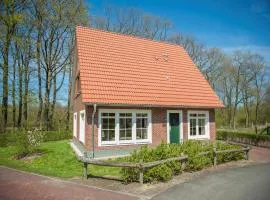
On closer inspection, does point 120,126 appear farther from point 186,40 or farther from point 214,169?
point 186,40

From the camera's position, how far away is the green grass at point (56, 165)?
12.9 meters

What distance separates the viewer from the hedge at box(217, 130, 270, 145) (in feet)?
77.7

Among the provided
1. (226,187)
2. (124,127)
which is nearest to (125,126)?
(124,127)

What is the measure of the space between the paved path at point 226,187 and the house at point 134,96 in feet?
19.5

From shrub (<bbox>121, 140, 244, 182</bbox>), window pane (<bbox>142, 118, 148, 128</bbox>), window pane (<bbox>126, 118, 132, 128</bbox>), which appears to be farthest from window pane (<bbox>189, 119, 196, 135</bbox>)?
shrub (<bbox>121, 140, 244, 182</bbox>)

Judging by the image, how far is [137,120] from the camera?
57.1ft

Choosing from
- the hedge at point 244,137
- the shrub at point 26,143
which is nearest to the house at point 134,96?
the shrub at point 26,143

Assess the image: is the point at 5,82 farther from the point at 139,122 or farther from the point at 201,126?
the point at 201,126

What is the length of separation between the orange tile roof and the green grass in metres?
3.69

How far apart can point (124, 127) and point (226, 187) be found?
323 inches

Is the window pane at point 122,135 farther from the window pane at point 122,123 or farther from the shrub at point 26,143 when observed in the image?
the shrub at point 26,143

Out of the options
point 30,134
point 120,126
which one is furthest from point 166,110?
point 30,134

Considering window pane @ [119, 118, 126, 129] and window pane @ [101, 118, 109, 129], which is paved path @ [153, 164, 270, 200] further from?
window pane @ [101, 118, 109, 129]

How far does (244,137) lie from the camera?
1016 inches
